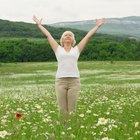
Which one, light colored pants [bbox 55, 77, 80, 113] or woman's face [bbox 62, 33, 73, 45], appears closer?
woman's face [bbox 62, 33, 73, 45]

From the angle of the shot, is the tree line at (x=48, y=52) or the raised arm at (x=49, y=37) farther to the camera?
the tree line at (x=48, y=52)

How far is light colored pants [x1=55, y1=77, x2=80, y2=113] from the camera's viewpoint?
34.8 ft

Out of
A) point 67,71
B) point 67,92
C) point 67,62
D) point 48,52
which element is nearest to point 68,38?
point 67,62

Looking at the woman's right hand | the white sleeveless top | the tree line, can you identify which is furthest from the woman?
the tree line

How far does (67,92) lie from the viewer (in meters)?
10.8

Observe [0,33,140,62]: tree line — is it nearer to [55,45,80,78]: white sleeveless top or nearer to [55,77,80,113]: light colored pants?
[55,77,80,113]: light colored pants

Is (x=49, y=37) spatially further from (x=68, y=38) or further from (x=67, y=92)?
(x=67, y=92)

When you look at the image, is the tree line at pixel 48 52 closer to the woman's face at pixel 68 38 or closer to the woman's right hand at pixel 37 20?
the woman's right hand at pixel 37 20

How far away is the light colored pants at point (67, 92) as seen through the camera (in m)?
10.6

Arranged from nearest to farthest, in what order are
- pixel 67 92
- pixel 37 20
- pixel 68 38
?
pixel 68 38, pixel 67 92, pixel 37 20

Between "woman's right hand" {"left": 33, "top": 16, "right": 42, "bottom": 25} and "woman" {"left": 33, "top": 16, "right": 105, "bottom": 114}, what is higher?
"woman's right hand" {"left": 33, "top": 16, "right": 42, "bottom": 25}

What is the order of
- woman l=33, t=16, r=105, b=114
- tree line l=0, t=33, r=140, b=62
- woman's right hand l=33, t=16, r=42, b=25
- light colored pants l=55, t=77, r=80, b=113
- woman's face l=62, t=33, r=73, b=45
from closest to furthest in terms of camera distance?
woman's face l=62, t=33, r=73, b=45
woman l=33, t=16, r=105, b=114
light colored pants l=55, t=77, r=80, b=113
woman's right hand l=33, t=16, r=42, b=25
tree line l=0, t=33, r=140, b=62

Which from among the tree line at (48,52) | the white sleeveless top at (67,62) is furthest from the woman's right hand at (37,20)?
the tree line at (48,52)

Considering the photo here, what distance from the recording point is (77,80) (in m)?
10.6
